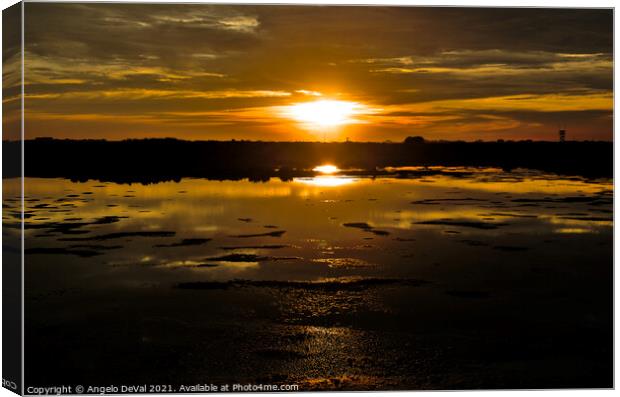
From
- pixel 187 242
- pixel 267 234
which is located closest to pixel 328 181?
pixel 267 234

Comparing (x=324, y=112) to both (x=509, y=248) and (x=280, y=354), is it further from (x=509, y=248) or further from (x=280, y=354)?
(x=280, y=354)

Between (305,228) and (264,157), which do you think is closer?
(305,228)

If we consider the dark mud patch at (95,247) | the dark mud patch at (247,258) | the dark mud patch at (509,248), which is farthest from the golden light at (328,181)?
the dark mud patch at (95,247)

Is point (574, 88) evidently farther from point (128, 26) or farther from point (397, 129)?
point (128, 26)

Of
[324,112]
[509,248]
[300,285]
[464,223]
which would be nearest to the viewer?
[300,285]

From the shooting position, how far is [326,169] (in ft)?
49.2

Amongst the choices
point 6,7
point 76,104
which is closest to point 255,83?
point 76,104

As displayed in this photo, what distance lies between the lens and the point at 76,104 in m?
6.64

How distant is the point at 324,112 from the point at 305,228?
54.5 inches


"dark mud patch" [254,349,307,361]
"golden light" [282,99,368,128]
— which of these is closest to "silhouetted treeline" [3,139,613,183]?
"golden light" [282,99,368,128]

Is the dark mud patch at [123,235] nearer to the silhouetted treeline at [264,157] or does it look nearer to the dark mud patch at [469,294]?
the silhouetted treeline at [264,157]

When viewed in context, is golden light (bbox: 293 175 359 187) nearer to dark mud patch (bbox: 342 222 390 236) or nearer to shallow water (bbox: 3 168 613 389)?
shallow water (bbox: 3 168 613 389)

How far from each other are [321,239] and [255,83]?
1.51 metres

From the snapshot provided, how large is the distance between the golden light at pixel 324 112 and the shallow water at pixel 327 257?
91 centimetres
